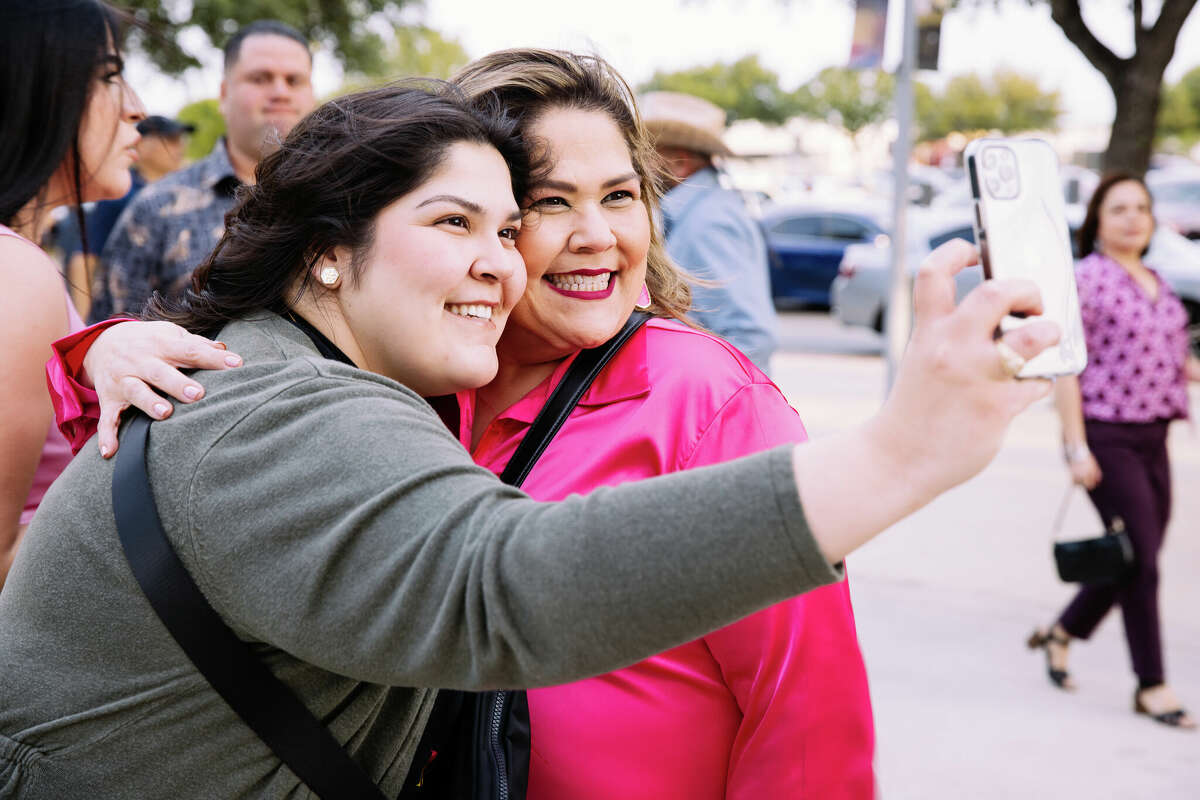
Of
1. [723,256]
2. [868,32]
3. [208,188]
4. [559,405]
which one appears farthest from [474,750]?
[868,32]

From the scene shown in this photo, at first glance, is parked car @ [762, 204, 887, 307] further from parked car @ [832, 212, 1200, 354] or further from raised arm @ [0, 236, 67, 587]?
raised arm @ [0, 236, 67, 587]

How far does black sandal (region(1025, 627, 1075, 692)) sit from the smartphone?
4030 mm

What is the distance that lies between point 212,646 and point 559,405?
30.9 inches

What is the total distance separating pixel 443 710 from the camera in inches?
64.7

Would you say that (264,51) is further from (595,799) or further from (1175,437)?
(1175,437)

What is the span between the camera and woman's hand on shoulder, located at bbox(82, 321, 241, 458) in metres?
1.37

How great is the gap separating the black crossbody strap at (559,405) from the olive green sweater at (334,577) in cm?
49

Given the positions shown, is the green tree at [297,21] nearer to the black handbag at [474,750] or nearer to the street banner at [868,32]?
the street banner at [868,32]

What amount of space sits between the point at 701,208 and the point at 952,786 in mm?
2219

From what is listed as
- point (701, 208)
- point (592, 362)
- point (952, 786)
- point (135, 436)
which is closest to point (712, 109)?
point (701, 208)

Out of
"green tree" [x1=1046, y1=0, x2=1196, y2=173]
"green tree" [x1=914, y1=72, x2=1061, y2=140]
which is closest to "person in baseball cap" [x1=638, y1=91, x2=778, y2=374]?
"green tree" [x1=1046, y1=0, x2=1196, y2=173]

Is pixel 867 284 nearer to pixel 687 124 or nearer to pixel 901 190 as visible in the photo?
pixel 901 190

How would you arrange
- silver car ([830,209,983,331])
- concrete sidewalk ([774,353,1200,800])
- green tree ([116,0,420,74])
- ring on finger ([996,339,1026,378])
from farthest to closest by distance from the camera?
green tree ([116,0,420,74]), silver car ([830,209,983,331]), concrete sidewalk ([774,353,1200,800]), ring on finger ([996,339,1026,378])

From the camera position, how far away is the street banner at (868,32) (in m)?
6.80
